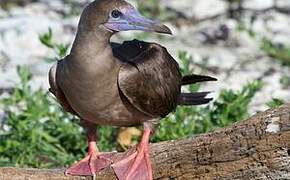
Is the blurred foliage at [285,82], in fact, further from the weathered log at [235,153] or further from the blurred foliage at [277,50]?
the weathered log at [235,153]

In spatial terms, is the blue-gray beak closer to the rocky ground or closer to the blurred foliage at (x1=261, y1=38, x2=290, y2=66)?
the rocky ground

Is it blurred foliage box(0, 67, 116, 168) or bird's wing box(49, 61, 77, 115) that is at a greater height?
bird's wing box(49, 61, 77, 115)

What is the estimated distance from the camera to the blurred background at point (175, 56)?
7.33m

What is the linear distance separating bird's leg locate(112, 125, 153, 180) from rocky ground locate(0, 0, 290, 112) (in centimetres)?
253

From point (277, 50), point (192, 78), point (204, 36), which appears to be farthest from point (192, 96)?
point (204, 36)

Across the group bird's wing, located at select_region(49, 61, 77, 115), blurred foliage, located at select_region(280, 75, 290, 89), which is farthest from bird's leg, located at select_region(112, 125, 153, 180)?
blurred foliage, located at select_region(280, 75, 290, 89)

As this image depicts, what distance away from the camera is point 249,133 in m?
5.27

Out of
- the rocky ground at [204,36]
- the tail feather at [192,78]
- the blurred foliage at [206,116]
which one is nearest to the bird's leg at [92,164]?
the tail feather at [192,78]

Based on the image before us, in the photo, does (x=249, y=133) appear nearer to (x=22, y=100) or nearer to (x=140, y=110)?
(x=140, y=110)

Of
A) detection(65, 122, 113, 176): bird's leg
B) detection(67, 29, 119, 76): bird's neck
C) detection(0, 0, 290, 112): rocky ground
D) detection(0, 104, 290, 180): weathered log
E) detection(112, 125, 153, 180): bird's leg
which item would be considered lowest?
detection(0, 0, 290, 112): rocky ground

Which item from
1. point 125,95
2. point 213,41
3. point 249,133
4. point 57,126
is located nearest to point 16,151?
point 57,126

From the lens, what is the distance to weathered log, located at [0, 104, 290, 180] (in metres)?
5.19

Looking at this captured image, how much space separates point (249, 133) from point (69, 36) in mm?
4758

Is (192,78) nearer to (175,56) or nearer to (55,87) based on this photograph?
(55,87)
